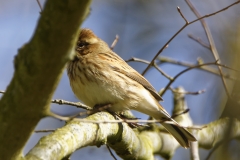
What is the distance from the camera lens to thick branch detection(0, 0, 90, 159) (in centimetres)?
226

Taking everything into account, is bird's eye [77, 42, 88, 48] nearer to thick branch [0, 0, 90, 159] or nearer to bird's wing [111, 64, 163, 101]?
bird's wing [111, 64, 163, 101]

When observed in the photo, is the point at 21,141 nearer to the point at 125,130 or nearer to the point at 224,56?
the point at 125,130

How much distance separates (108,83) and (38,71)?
8.88 feet

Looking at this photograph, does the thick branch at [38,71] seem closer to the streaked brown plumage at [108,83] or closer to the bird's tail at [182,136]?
the streaked brown plumage at [108,83]

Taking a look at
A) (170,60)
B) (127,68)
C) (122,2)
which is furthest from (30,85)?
(122,2)

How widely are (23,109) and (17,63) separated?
0.89 feet

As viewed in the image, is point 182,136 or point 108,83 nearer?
point 108,83

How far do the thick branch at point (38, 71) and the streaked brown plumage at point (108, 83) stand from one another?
237cm

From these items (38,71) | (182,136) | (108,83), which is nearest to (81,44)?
(108,83)

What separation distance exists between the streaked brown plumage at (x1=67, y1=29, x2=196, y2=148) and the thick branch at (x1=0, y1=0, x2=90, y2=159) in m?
2.37

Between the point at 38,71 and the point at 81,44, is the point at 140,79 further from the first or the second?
Answer: the point at 38,71

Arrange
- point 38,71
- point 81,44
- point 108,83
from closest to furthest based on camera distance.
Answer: point 38,71 → point 108,83 → point 81,44

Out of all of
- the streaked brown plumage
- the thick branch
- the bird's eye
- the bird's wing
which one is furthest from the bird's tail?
the thick branch

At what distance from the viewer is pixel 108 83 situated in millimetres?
5059
